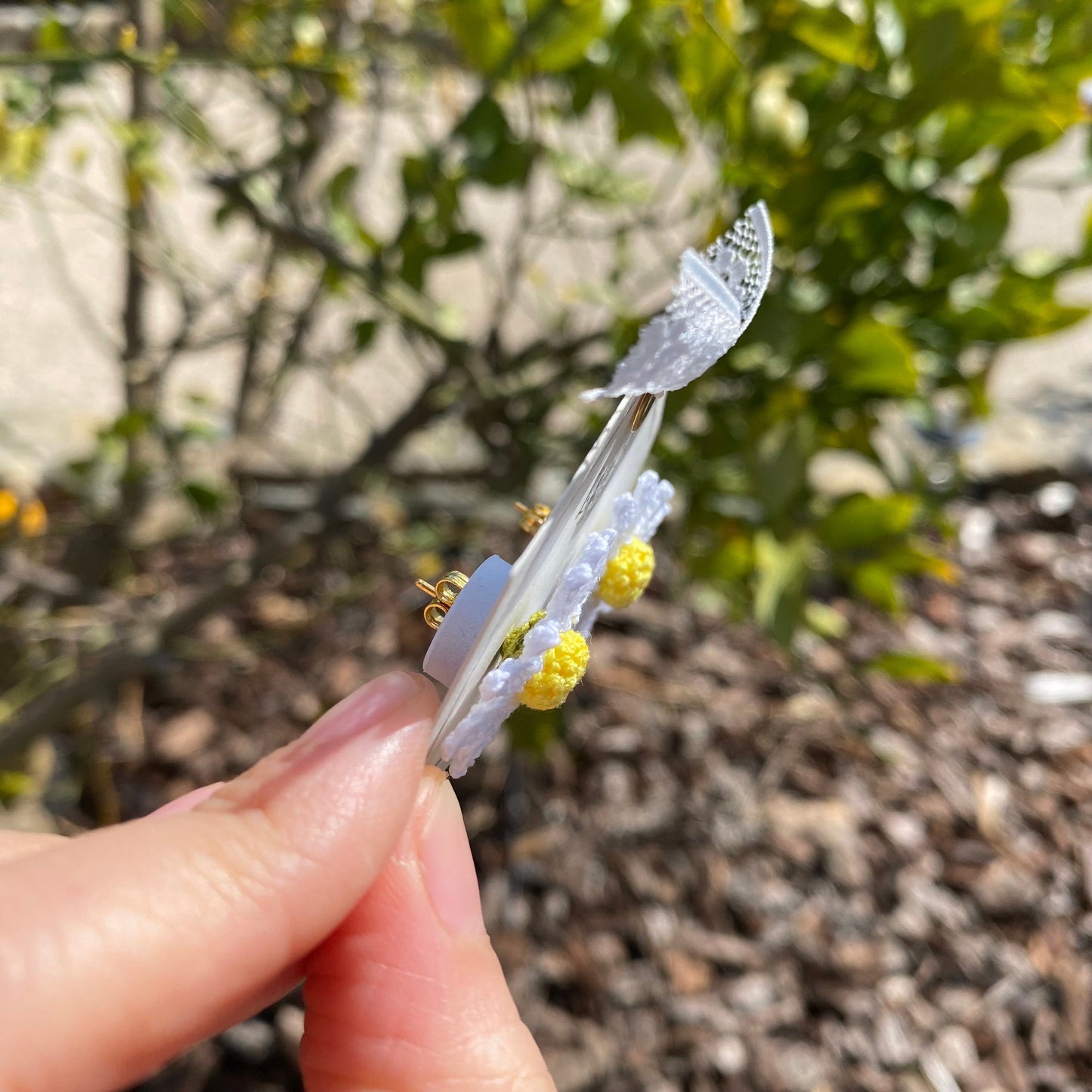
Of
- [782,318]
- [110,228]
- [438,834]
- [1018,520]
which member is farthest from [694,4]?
[110,228]

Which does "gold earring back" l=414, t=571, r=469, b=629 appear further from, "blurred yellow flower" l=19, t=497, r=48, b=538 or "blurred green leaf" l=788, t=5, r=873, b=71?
"blurred yellow flower" l=19, t=497, r=48, b=538

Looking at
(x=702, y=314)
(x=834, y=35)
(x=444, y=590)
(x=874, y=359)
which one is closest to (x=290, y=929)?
(x=444, y=590)

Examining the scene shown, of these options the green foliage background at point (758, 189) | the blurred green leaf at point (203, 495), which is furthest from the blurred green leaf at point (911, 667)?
the blurred green leaf at point (203, 495)

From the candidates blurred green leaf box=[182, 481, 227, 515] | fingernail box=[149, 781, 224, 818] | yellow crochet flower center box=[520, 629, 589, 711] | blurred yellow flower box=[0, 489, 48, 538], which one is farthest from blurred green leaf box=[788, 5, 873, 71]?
blurred yellow flower box=[0, 489, 48, 538]

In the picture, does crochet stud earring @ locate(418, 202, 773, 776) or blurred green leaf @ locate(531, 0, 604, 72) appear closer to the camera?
crochet stud earring @ locate(418, 202, 773, 776)

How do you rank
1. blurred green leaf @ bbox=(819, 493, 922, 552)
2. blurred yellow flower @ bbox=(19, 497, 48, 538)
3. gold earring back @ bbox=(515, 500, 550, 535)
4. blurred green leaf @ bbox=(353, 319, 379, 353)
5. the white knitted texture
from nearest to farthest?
the white knitted texture, gold earring back @ bbox=(515, 500, 550, 535), blurred green leaf @ bbox=(819, 493, 922, 552), blurred green leaf @ bbox=(353, 319, 379, 353), blurred yellow flower @ bbox=(19, 497, 48, 538)

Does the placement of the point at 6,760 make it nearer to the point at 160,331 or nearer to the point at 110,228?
the point at 160,331

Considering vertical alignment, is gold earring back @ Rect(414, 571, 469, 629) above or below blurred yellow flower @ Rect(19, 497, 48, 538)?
above
